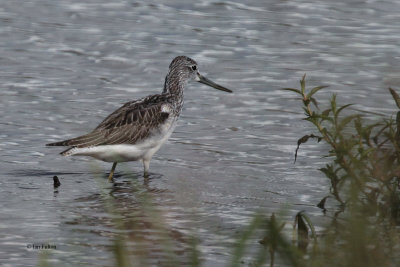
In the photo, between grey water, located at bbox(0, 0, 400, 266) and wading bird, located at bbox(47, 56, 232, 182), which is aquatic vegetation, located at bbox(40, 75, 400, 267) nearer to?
grey water, located at bbox(0, 0, 400, 266)

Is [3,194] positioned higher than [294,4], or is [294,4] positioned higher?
[294,4]

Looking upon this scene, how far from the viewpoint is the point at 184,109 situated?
1298 cm

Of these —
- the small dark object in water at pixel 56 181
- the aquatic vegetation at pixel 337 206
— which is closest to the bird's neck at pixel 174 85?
the small dark object in water at pixel 56 181

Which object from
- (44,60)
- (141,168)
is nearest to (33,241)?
(141,168)

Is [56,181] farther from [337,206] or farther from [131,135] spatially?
[337,206]

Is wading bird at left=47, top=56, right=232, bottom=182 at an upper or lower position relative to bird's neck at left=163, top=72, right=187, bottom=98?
lower

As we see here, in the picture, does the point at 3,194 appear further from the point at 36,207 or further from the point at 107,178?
the point at 107,178

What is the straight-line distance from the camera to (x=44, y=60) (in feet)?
48.9

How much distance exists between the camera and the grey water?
8.12 metres

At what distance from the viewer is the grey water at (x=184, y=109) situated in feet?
26.6

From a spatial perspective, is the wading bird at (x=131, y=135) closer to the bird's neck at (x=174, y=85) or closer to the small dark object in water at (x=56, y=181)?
the small dark object in water at (x=56, y=181)

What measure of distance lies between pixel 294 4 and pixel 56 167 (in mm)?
8641

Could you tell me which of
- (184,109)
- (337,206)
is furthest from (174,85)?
(337,206)

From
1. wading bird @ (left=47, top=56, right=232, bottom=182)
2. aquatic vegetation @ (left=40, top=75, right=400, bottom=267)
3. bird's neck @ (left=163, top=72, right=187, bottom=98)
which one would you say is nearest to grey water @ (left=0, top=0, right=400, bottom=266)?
aquatic vegetation @ (left=40, top=75, right=400, bottom=267)
